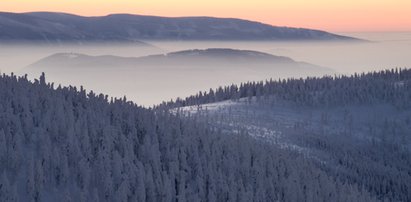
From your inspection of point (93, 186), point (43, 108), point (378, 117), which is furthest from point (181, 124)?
point (378, 117)

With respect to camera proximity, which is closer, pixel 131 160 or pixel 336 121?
pixel 131 160

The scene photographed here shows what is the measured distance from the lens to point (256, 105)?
15688 cm

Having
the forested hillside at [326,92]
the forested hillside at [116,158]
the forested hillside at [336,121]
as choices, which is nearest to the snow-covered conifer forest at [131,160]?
the forested hillside at [116,158]

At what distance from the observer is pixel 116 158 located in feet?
138

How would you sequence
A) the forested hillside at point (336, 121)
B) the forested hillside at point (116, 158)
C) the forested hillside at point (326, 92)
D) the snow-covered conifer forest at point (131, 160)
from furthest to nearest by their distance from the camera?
the forested hillside at point (326, 92) → the forested hillside at point (336, 121) → the snow-covered conifer forest at point (131, 160) → the forested hillside at point (116, 158)

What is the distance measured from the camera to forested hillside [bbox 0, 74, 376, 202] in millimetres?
36719

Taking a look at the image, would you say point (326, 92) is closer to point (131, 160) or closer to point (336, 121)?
point (336, 121)

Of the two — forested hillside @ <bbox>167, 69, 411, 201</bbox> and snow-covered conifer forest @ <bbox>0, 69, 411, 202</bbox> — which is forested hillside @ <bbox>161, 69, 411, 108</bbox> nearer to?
forested hillside @ <bbox>167, 69, 411, 201</bbox>

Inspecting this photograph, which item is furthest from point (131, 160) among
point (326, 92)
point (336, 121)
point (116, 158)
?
point (326, 92)

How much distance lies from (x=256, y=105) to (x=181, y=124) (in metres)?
93.3

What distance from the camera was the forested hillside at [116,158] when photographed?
3672 centimetres

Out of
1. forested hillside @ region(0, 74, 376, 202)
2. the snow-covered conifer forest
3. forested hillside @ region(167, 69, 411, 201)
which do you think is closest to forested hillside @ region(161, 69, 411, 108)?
forested hillside @ region(167, 69, 411, 201)

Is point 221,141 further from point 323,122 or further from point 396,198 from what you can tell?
point 323,122

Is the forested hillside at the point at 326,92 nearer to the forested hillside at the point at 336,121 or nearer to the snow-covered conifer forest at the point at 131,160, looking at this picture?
the forested hillside at the point at 336,121
